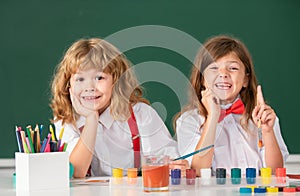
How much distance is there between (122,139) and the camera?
2037mm

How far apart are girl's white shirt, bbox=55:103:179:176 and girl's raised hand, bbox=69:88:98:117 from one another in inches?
1.6

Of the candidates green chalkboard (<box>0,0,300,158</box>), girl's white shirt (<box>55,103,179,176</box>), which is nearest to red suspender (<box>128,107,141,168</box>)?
girl's white shirt (<box>55,103,179,176</box>)

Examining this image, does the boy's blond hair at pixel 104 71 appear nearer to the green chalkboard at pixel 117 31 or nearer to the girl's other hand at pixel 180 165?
the girl's other hand at pixel 180 165

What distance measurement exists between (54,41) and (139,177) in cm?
163

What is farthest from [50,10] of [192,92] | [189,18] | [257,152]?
A: [192,92]

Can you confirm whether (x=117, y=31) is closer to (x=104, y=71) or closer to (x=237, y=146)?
(x=237, y=146)

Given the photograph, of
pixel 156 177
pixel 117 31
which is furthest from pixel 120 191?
pixel 117 31

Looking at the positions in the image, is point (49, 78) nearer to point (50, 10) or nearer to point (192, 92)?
point (50, 10)

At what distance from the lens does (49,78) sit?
3.33 m

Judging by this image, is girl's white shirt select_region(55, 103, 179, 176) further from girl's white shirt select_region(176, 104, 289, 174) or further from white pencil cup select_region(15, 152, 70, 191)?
girl's white shirt select_region(176, 104, 289, 174)

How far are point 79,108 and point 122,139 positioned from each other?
0.68 ft

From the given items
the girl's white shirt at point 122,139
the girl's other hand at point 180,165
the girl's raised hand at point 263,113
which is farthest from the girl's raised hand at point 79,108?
the girl's raised hand at point 263,113

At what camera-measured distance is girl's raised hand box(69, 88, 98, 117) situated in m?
2.10

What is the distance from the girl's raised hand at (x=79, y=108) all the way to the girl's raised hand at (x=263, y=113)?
1.87 feet
